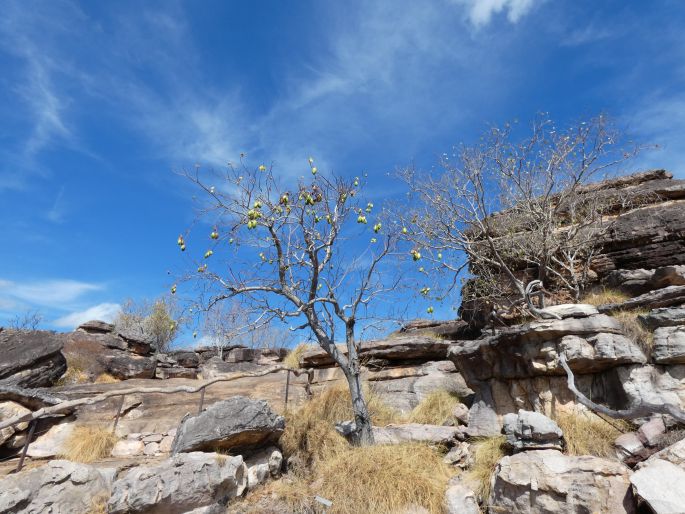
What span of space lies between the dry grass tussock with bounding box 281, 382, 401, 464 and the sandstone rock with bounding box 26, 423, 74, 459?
14.5ft

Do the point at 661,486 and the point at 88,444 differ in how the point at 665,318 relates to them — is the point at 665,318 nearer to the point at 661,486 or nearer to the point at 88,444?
the point at 661,486

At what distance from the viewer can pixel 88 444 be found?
8078 mm

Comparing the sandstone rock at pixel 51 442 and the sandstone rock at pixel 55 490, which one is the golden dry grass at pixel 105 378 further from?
the sandstone rock at pixel 55 490

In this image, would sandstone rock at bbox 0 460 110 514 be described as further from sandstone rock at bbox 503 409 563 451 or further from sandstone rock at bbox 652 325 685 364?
sandstone rock at bbox 652 325 685 364

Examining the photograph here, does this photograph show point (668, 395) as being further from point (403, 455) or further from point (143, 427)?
point (143, 427)

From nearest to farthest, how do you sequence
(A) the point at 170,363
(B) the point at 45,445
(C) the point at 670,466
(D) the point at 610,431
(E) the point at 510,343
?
1. (C) the point at 670,466
2. (D) the point at 610,431
3. (E) the point at 510,343
4. (B) the point at 45,445
5. (A) the point at 170,363

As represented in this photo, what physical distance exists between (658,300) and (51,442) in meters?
12.2

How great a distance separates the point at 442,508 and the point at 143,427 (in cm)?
707

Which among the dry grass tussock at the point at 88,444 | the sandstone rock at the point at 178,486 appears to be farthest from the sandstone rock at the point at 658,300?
the dry grass tussock at the point at 88,444

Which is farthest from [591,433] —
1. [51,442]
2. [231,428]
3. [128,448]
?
[51,442]

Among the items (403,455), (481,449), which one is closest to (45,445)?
(403,455)

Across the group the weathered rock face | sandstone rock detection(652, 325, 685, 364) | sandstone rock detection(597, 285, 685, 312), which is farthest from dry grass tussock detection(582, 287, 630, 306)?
the weathered rock face

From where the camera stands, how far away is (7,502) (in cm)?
539

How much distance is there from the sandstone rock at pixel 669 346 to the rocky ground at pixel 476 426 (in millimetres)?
17
